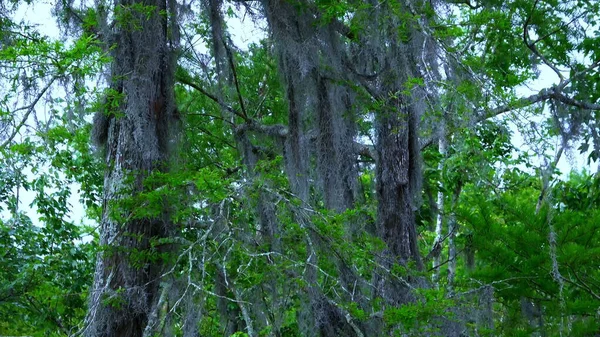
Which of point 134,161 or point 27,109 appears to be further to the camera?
point 134,161

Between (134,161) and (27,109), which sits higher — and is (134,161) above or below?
below

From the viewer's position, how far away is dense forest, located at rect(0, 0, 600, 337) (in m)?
4.80

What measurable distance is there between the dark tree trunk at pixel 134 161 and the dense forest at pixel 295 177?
13mm

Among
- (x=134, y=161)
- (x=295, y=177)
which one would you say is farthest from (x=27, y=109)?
(x=295, y=177)

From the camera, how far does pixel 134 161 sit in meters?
5.39

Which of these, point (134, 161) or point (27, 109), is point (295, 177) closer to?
point (134, 161)

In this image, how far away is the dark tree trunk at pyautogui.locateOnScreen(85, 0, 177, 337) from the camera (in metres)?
4.98

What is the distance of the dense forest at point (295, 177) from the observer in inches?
189

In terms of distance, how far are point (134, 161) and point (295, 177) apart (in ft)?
3.80

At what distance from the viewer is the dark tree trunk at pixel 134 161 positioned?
16.3 ft

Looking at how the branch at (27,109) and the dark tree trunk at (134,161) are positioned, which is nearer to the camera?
the branch at (27,109)

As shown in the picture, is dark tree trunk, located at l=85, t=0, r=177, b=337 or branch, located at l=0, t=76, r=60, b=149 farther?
dark tree trunk, located at l=85, t=0, r=177, b=337

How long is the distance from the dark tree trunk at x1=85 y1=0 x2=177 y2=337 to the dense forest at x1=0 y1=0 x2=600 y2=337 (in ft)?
0.04

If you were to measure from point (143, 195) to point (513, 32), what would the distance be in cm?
483
